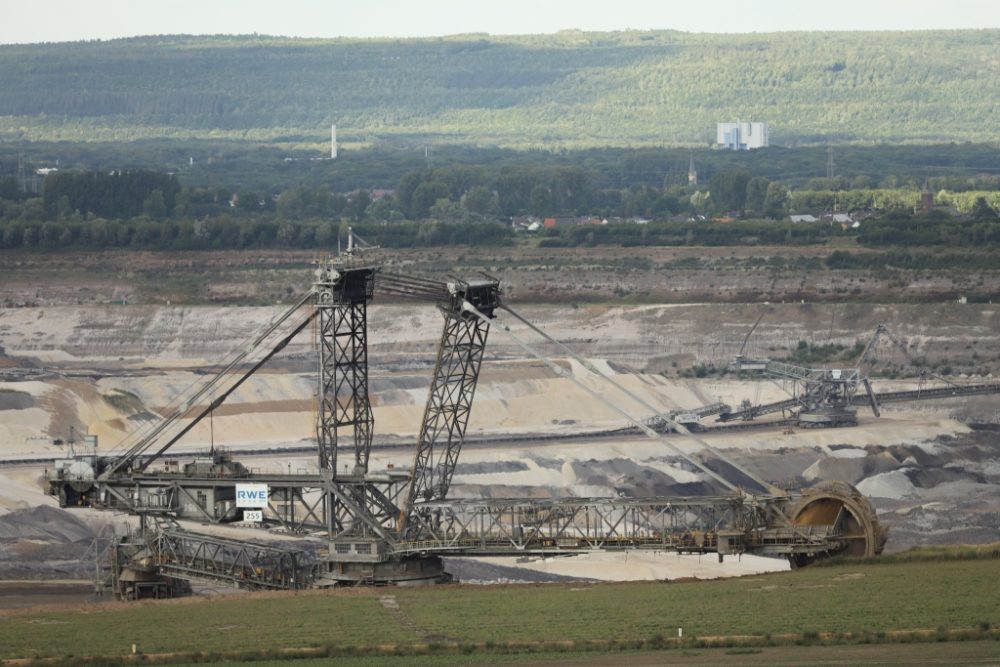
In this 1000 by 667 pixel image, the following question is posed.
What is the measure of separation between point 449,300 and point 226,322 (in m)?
114

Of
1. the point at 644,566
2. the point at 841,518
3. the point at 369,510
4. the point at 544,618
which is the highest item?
the point at 841,518

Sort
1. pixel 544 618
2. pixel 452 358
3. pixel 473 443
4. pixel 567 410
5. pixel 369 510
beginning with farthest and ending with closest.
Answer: pixel 567 410 → pixel 473 443 → pixel 452 358 → pixel 369 510 → pixel 544 618

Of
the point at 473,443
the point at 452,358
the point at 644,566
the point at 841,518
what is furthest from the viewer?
the point at 473,443

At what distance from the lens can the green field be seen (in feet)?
228

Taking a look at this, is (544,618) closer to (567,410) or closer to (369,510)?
(369,510)

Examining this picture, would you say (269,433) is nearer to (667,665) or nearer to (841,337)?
(841,337)

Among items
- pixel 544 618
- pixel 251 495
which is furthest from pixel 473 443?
pixel 544 618

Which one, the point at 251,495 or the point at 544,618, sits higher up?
the point at 251,495

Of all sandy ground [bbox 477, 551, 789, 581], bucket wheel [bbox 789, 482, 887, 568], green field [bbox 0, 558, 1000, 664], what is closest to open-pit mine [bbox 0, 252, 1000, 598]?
bucket wheel [bbox 789, 482, 887, 568]

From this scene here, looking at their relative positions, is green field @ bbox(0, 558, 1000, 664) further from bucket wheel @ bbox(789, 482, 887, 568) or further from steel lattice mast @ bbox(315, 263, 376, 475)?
steel lattice mast @ bbox(315, 263, 376, 475)

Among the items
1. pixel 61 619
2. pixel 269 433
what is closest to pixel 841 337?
pixel 269 433

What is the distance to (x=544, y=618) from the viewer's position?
74500 millimetres

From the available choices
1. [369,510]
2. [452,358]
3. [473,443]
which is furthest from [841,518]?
[473,443]

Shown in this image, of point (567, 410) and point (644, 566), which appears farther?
point (567, 410)
